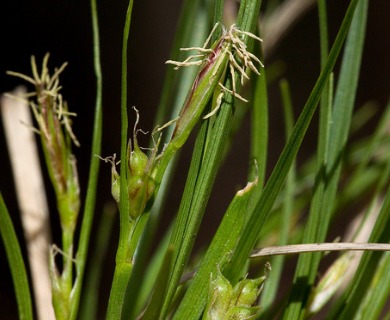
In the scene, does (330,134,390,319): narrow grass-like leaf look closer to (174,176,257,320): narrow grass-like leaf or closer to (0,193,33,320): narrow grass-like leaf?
(174,176,257,320): narrow grass-like leaf

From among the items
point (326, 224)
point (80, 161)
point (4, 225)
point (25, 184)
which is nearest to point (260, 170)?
point (326, 224)

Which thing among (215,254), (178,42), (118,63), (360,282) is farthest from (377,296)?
(118,63)

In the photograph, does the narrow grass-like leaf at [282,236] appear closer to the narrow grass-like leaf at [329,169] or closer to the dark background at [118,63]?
the narrow grass-like leaf at [329,169]

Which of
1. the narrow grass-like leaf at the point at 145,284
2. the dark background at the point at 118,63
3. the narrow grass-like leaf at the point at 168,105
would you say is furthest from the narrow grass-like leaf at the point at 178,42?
the dark background at the point at 118,63

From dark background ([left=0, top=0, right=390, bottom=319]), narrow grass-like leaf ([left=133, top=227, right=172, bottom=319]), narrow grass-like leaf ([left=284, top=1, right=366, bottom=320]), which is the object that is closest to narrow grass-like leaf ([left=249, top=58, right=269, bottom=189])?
narrow grass-like leaf ([left=284, top=1, right=366, bottom=320])

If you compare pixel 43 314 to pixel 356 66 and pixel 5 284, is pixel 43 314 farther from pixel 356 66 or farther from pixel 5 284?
pixel 5 284

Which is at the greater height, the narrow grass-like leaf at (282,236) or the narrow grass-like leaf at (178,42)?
the narrow grass-like leaf at (178,42)
